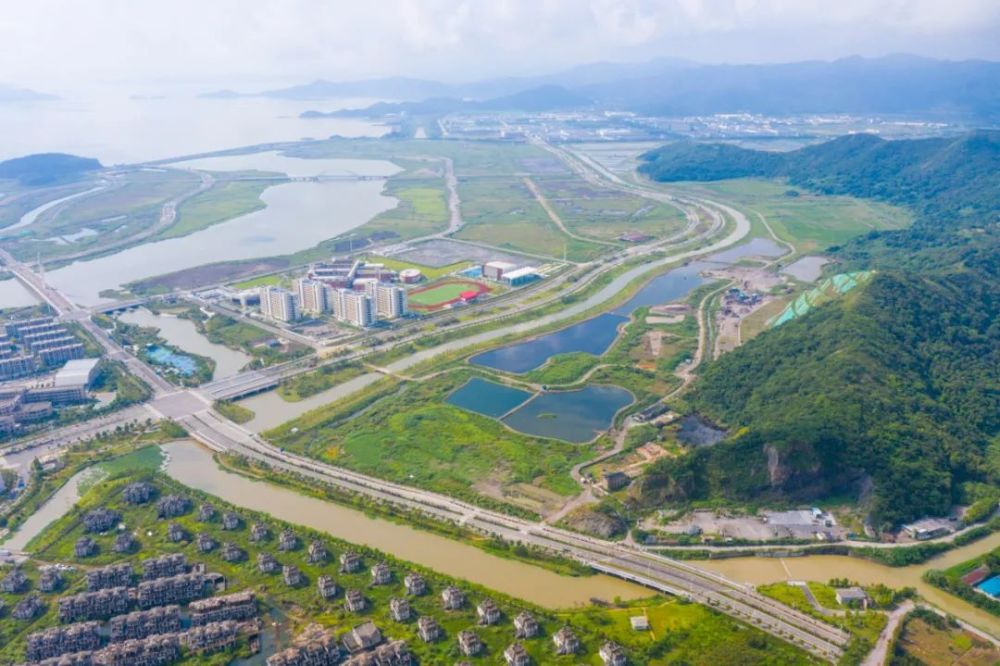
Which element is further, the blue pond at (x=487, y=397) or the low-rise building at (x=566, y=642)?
the blue pond at (x=487, y=397)

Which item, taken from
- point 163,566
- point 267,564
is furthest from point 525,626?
point 163,566

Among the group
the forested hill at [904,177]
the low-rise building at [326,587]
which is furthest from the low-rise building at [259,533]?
the forested hill at [904,177]

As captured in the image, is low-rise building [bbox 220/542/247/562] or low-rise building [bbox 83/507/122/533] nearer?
low-rise building [bbox 220/542/247/562]

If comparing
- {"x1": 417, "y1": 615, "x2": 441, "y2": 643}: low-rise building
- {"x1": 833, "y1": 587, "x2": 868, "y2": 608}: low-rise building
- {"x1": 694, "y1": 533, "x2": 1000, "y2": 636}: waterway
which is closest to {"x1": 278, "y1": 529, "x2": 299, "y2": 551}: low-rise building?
{"x1": 417, "y1": 615, "x2": 441, "y2": 643}: low-rise building

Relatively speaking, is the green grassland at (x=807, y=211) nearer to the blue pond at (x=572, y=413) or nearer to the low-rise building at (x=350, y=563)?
the blue pond at (x=572, y=413)

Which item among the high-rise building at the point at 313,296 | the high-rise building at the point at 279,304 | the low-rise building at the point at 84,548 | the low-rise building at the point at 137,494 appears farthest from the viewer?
the high-rise building at the point at 313,296

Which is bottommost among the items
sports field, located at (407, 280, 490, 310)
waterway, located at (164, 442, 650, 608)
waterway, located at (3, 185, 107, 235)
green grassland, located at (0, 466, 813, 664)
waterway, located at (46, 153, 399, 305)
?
waterway, located at (164, 442, 650, 608)

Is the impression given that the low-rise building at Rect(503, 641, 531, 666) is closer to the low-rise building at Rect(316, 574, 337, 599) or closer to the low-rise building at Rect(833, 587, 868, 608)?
the low-rise building at Rect(316, 574, 337, 599)

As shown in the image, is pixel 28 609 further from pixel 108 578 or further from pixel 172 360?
pixel 172 360
